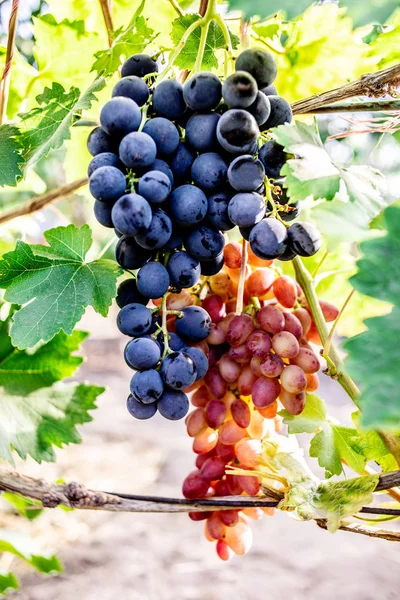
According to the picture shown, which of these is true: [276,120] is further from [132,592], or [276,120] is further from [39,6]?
[132,592]

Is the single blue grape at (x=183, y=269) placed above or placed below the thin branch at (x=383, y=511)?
above

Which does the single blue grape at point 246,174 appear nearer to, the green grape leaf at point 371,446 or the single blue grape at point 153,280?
the single blue grape at point 153,280

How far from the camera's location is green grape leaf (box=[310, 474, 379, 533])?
58cm

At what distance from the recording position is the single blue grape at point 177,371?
52cm

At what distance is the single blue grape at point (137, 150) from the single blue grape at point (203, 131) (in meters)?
0.04

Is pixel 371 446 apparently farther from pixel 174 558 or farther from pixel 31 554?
pixel 174 558

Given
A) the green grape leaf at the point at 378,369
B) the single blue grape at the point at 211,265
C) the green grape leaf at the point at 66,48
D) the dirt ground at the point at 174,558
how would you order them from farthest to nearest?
the dirt ground at the point at 174,558
the green grape leaf at the point at 66,48
the single blue grape at the point at 211,265
the green grape leaf at the point at 378,369

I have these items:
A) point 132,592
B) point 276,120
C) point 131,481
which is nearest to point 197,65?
point 276,120

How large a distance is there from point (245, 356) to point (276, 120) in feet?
0.90

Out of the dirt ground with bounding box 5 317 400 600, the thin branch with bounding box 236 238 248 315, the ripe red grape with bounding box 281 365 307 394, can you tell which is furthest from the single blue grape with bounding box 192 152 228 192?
the dirt ground with bounding box 5 317 400 600

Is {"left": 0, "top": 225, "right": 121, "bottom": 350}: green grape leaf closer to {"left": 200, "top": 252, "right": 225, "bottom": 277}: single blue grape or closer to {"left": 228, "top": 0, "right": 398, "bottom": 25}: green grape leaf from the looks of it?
{"left": 200, "top": 252, "right": 225, "bottom": 277}: single blue grape

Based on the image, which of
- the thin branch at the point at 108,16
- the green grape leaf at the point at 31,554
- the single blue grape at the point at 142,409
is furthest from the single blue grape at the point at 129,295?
the green grape leaf at the point at 31,554

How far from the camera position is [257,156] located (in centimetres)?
53

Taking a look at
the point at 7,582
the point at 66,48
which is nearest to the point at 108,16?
the point at 66,48
